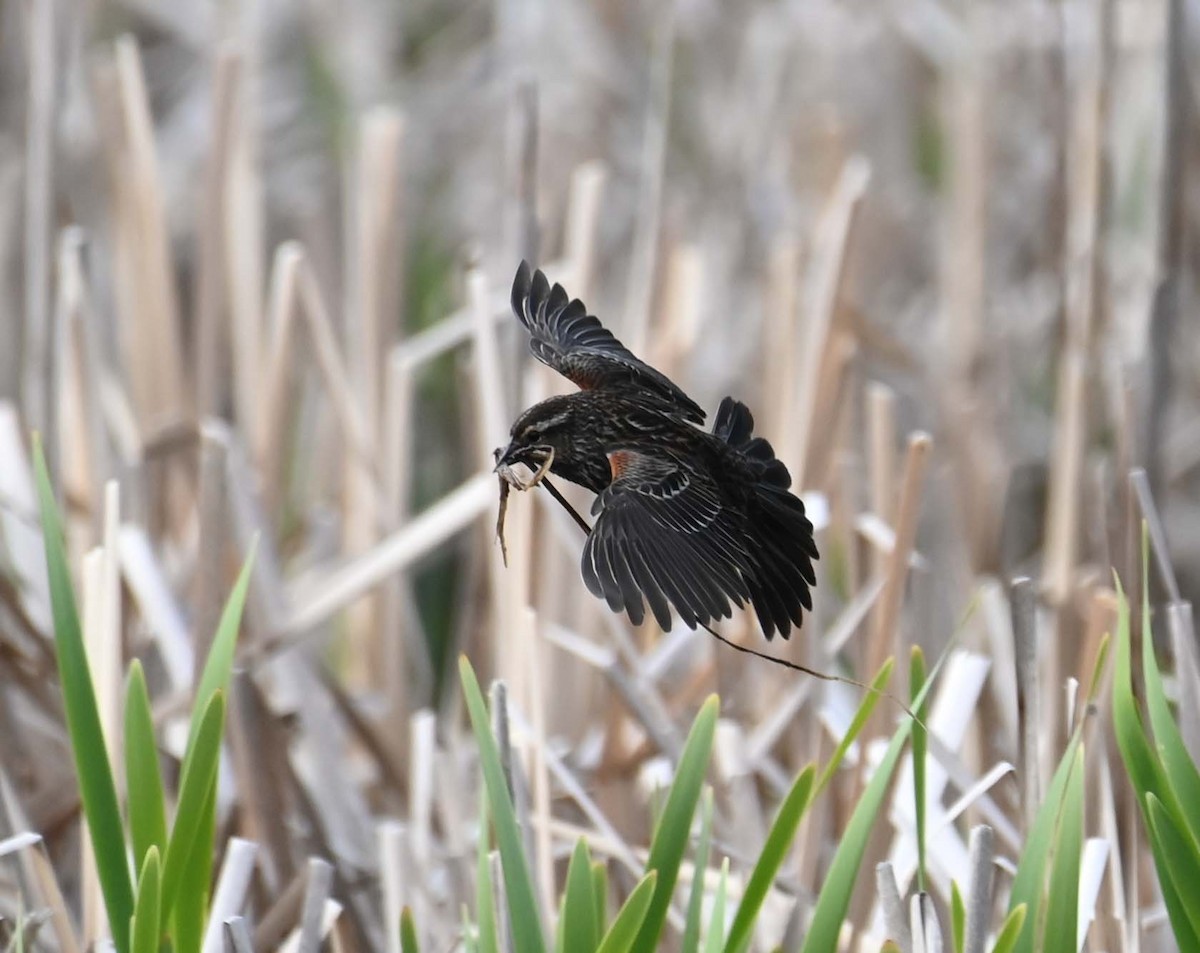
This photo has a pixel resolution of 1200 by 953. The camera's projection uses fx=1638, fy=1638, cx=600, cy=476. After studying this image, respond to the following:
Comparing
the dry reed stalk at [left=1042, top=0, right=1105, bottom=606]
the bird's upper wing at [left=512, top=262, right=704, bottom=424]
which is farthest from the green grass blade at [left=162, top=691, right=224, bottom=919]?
the dry reed stalk at [left=1042, top=0, right=1105, bottom=606]

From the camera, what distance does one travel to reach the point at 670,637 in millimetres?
1495

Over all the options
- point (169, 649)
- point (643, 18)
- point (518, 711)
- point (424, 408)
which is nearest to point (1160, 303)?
point (518, 711)

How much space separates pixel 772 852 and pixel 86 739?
1.10 feet

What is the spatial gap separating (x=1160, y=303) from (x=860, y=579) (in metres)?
0.37

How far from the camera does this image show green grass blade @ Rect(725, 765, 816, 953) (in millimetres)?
774

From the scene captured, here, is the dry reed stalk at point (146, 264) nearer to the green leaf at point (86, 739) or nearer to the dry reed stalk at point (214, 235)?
the dry reed stalk at point (214, 235)

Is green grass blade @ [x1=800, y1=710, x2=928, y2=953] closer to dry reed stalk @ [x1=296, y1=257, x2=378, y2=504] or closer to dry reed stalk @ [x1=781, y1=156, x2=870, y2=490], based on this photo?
dry reed stalk @ [x1=781, y1=156, x2=870, y2=490]

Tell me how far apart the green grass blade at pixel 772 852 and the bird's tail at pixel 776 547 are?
16cm

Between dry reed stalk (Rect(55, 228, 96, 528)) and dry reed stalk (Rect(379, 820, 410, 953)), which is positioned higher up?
dry reed stalk (Rect(55, 228, 96, 528))

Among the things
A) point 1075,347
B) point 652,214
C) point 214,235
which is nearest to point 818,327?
point 652,214

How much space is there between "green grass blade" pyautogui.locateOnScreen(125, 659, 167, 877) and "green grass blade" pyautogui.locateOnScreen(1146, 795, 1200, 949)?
18.7 inches

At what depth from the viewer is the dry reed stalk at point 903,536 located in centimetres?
104

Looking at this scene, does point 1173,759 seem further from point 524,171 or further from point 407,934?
point 524,171

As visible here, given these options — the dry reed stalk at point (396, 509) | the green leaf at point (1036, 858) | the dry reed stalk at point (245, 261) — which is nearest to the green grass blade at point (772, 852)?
the green leaf at point (1036, 858)
